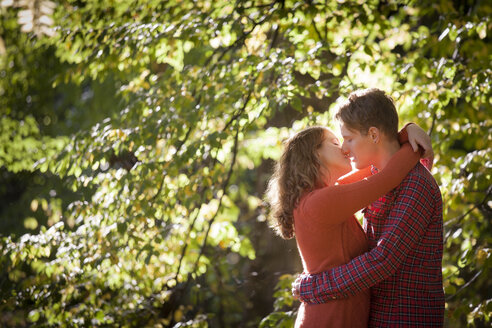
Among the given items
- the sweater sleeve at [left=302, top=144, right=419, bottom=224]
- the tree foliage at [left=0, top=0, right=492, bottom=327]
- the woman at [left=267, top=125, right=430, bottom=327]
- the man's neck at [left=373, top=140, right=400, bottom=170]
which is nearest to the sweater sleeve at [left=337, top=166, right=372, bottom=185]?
the woman at [left=267, top=125, right=430, bottom=327]

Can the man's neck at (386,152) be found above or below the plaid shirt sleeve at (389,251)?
above

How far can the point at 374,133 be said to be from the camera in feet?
7.08

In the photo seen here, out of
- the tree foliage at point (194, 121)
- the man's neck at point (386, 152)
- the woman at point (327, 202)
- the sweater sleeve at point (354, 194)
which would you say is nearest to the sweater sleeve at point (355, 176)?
the woman at point (327, 202)

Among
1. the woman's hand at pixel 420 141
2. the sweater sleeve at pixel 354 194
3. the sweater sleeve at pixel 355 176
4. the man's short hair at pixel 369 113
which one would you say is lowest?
the sweater sleeve at pixel 355 176

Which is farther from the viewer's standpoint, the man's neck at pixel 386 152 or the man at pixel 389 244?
the man's neck at pixel 386 152

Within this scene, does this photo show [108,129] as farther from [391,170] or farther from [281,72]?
[391,170]

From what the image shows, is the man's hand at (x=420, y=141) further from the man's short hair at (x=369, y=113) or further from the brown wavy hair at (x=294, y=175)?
the brown wavy hair at (x=294, y=175)

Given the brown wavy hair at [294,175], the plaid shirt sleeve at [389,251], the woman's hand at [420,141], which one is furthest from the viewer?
the brown wavy hair at [294,175]

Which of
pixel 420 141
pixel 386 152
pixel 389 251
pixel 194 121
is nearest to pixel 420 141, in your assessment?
pixel 420 141

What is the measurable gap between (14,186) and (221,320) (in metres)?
4.36

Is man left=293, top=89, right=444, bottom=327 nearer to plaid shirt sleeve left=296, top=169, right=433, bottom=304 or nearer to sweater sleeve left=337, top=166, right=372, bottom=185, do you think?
plaid shirt sleeve left=296, top=169, right=433, bottom=304

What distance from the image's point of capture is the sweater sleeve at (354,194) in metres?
2.01

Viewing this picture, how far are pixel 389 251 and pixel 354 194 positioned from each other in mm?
233

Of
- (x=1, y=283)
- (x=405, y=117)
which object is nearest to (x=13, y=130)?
(x=1, y=283)
